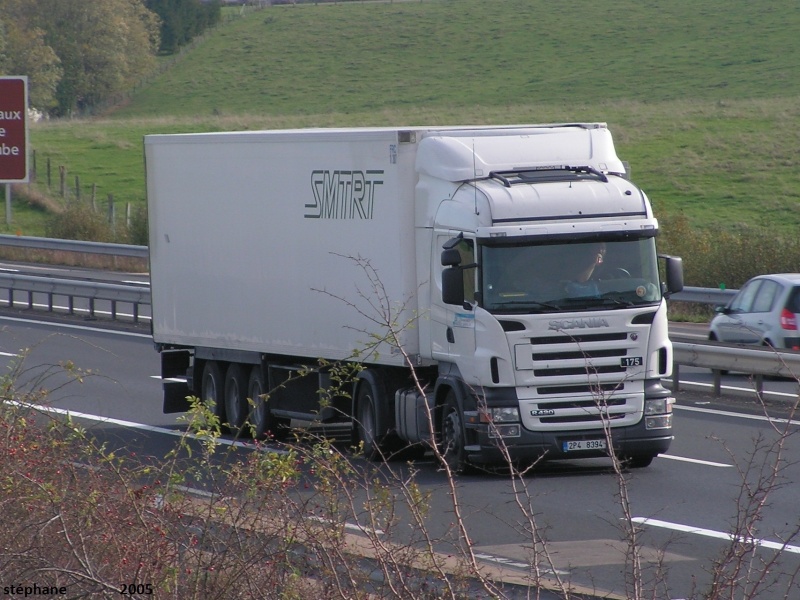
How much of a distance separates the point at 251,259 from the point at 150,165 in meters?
2.51

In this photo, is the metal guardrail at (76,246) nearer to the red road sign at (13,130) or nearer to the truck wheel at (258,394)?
the truck wheel at (258,394)

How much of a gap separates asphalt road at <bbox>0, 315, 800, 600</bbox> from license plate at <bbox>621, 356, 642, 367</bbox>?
40.0 inches

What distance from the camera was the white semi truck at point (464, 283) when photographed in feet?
41.0

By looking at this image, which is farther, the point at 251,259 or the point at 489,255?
the point at 251,259

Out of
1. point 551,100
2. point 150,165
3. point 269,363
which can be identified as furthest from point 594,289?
point 551,100

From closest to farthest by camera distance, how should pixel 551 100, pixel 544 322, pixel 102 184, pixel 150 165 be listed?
1. pixel 544 322
2. pixel 150 165
3. pixel 102 184
4. pixel 551 100

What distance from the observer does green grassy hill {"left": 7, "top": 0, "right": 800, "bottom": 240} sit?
187 feet

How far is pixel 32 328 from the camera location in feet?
86.1

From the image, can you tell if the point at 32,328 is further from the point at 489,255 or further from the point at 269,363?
the point at 489,255

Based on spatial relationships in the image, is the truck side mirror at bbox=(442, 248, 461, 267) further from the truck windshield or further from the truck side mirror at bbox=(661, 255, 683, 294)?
the truck side mirror at bbox=(661, 255, 683, 294)

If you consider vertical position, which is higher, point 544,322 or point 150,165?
point 150,165

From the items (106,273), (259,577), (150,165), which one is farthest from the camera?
(106,273)

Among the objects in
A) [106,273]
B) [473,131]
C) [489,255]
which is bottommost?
[106,273]

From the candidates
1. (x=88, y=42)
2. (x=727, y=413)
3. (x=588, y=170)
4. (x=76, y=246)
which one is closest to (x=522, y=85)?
(x=88, y=42)
